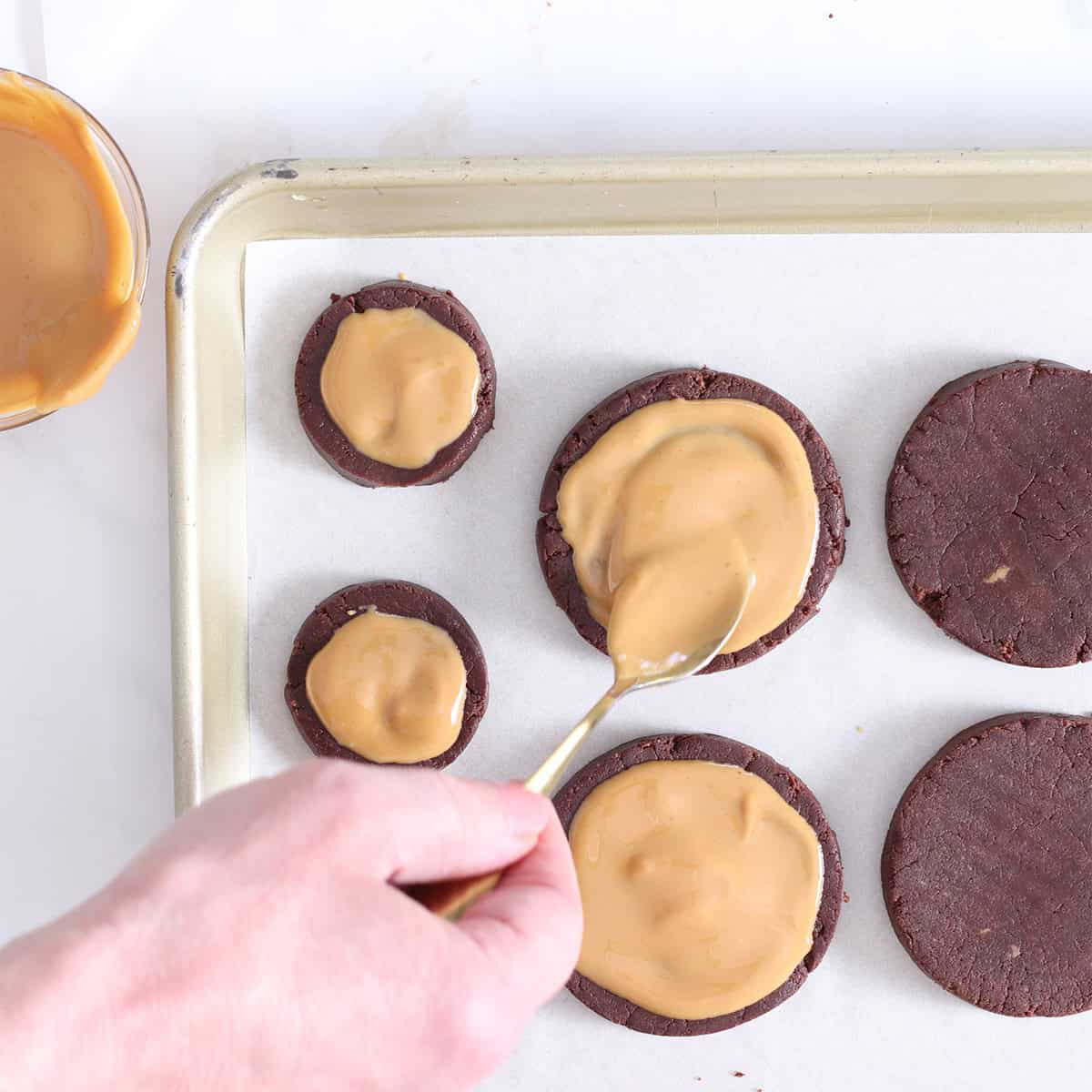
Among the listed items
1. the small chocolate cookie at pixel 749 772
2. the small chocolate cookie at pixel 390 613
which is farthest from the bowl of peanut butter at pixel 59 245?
the small chocolate cookie at pixel 749 772

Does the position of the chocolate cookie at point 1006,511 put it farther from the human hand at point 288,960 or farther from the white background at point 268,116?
the human hand at point 288,960

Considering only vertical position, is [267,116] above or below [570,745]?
above

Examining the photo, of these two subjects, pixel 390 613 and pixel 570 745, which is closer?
pixel 570 745

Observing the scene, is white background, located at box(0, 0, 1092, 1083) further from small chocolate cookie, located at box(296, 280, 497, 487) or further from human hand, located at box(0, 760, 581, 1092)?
human hand, located at box(0, 760, 581, 1092)

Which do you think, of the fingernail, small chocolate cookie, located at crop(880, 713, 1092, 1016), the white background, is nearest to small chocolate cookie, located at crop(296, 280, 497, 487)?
the white background

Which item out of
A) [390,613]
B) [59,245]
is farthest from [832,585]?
[59,245]

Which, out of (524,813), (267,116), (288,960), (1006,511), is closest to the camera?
(288,960)

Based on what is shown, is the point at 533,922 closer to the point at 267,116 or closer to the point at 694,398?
the point at 694,398
